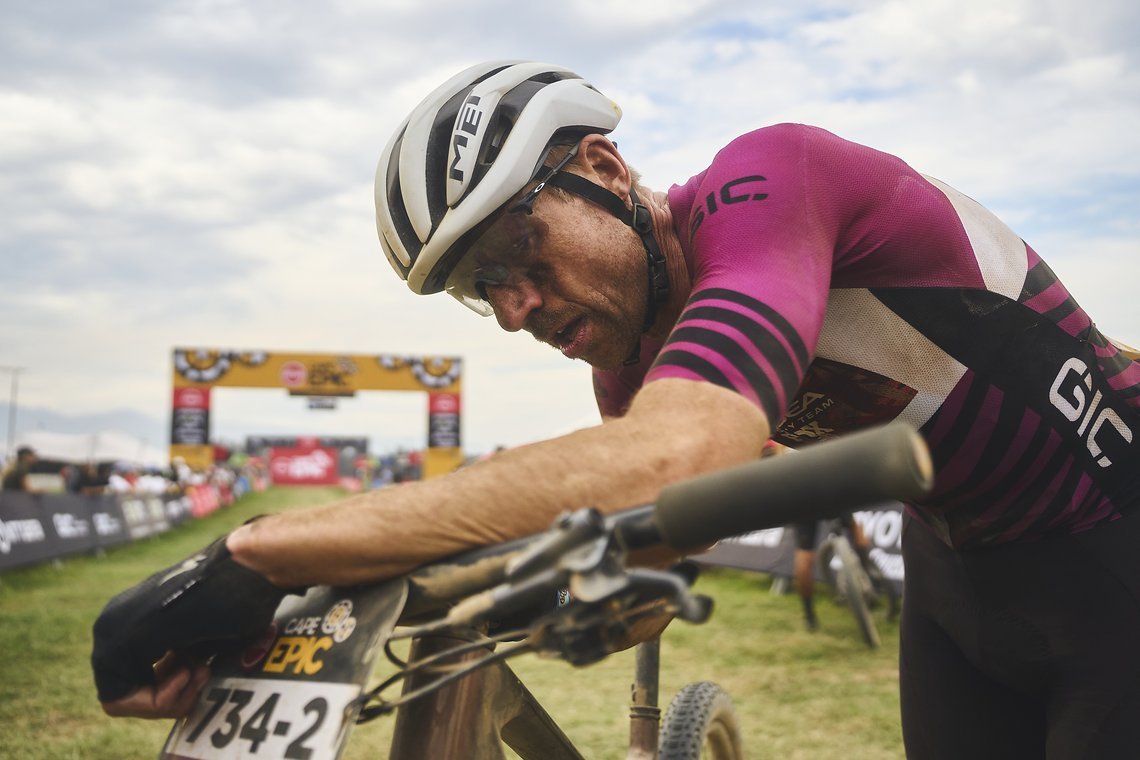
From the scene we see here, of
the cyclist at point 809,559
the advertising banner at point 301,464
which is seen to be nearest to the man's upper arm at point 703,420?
the cyclist at point 809,559

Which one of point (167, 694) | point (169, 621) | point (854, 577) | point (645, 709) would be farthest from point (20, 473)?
point (169, 621)

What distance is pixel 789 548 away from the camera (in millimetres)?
11336

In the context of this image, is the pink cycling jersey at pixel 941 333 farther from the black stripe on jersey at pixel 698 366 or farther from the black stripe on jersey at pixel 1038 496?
the black stripe on jersey at pixel 698 366

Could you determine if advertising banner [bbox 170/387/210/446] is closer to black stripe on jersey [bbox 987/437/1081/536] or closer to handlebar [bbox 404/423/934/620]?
black stripe on jersey [bbox 987/437/1081/536]

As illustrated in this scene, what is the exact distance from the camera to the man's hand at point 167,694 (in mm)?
1294

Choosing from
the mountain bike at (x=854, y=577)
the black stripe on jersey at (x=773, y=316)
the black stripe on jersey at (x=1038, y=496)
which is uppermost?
the black stripe on jersey at (x=773, y=316)

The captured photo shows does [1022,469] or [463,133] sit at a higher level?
[463,133]

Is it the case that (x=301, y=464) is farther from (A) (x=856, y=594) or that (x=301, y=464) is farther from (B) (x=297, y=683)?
(B) (x=297, y=683)

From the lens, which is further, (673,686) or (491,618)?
(673,686)

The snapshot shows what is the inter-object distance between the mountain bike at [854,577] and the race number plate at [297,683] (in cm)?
753

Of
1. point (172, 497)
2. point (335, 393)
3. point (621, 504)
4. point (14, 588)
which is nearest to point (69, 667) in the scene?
point (14, 588)

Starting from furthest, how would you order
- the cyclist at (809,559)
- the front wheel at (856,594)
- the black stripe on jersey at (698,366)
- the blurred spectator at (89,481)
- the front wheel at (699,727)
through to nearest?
the blurred spectator at (89,481) < the cyclist at (809,559) < the front wheel at (856,594) < the front wheel at (699,727) < the black stripe on jersey at (698,366)

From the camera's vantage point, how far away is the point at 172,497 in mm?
25906

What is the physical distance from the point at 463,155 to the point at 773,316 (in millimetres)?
888
